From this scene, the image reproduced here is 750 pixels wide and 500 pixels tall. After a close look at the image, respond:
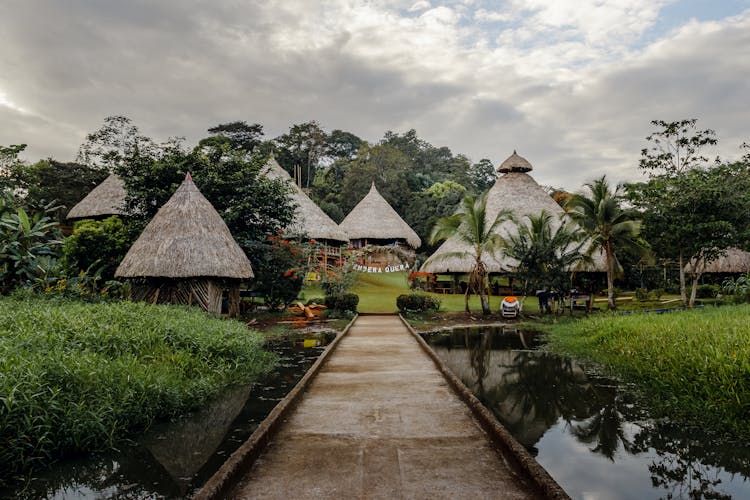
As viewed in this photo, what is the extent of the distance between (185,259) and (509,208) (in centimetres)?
1471

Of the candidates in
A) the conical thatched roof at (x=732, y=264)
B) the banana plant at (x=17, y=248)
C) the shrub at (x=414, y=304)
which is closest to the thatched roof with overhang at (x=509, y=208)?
the shrub at (x=414, y=304)

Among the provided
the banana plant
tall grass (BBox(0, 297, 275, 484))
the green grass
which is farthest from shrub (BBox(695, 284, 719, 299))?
the banana plant

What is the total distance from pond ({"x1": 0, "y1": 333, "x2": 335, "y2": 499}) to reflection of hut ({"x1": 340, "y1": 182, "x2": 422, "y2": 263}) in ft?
72.4

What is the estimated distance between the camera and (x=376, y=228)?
92.9ft

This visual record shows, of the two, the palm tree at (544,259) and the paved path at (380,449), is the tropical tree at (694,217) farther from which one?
the paved path at (380,449)

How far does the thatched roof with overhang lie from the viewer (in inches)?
797

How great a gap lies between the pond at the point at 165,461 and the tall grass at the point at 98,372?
0.21m

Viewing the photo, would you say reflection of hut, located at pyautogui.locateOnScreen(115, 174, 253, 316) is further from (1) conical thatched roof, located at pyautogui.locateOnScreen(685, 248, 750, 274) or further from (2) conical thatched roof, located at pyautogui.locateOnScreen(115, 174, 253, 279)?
(1) conical thatched roof, located at pyautogui.locateOnScreen(685, 248, 750, 274)

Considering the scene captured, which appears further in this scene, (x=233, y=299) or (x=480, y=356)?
(x=233, y=299)

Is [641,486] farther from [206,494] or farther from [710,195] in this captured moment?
[710,195]

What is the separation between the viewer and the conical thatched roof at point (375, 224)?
92.7ft

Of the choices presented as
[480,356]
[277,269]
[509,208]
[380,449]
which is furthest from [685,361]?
[509,208]

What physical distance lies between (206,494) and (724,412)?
5063 millimetres

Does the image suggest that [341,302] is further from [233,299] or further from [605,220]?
[605,220]
